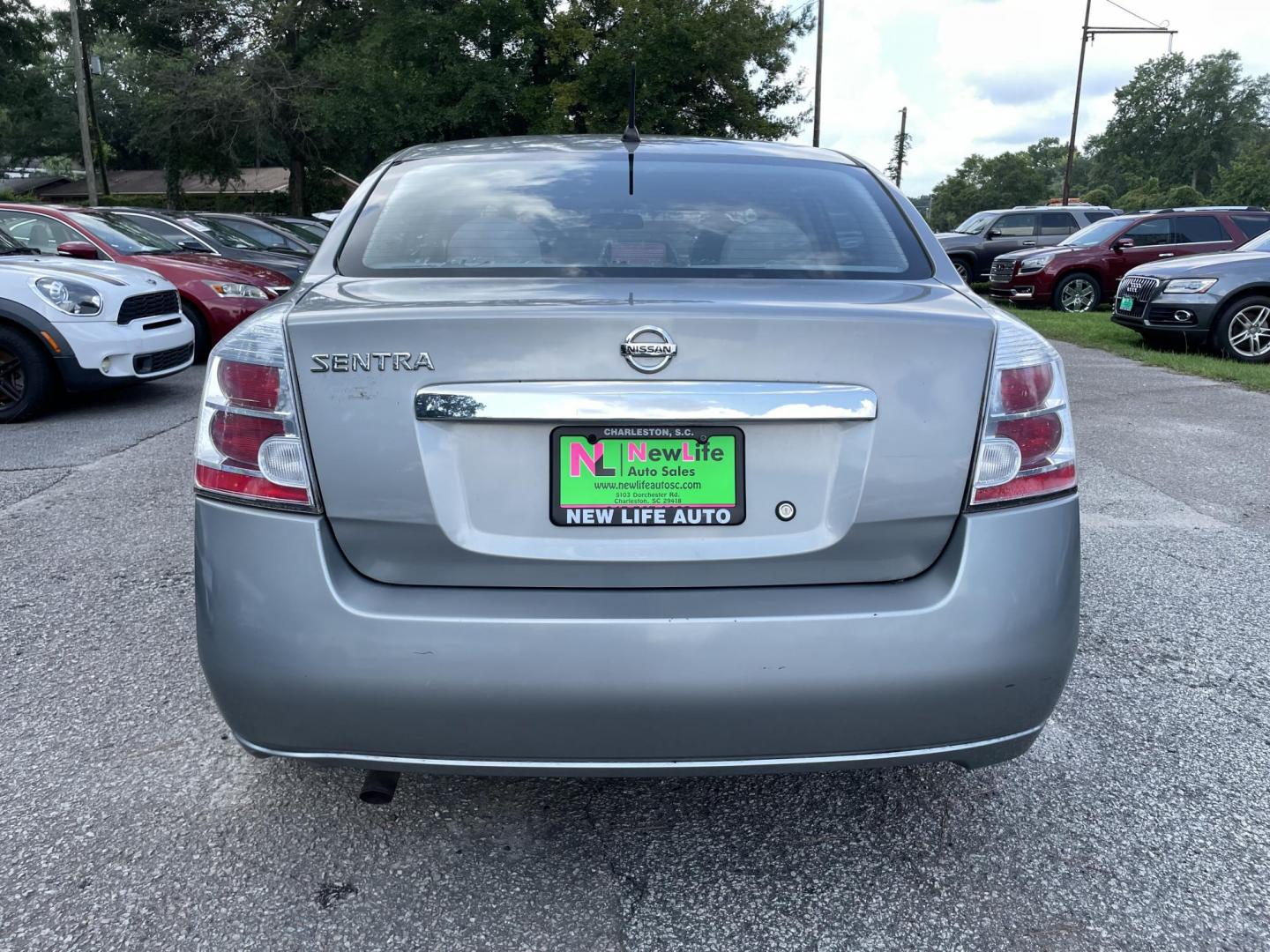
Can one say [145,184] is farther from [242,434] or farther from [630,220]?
[242,434]

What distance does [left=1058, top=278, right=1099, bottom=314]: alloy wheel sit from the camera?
16.6 m

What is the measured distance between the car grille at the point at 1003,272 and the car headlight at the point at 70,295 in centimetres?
1402

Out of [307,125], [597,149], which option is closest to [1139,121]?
[307,125]

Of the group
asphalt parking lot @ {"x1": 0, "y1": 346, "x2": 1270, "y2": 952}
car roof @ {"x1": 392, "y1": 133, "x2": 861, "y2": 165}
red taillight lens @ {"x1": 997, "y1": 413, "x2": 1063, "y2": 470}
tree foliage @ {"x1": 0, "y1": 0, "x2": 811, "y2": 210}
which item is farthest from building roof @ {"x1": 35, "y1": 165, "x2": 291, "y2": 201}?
red taillight lens @ {"x1": 997, "y1": 413, "x2": 1063, "y2": 470}

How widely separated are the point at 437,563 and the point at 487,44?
31.9 meters

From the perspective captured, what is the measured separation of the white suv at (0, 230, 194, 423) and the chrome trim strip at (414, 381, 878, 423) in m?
6.50

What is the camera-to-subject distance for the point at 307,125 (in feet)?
105

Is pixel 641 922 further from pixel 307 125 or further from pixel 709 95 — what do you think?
pixel 307 125

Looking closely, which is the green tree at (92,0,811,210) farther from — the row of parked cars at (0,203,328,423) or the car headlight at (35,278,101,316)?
the car headlight at (35,278,101,316)

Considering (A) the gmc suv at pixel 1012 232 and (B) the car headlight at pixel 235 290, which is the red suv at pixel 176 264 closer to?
(B) the car headlight at pixel 235 290

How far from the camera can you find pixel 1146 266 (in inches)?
475

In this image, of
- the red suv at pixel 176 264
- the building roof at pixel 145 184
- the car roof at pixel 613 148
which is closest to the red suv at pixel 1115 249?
the red suv at pixel 176 264

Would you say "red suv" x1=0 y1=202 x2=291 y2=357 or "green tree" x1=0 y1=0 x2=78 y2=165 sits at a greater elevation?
"green tree" x1=0 y1=0 x2=78 y2=165

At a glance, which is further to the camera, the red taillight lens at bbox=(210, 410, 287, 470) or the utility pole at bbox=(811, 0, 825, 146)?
the utility pole at bbox=(811, 0, 825, 146)
